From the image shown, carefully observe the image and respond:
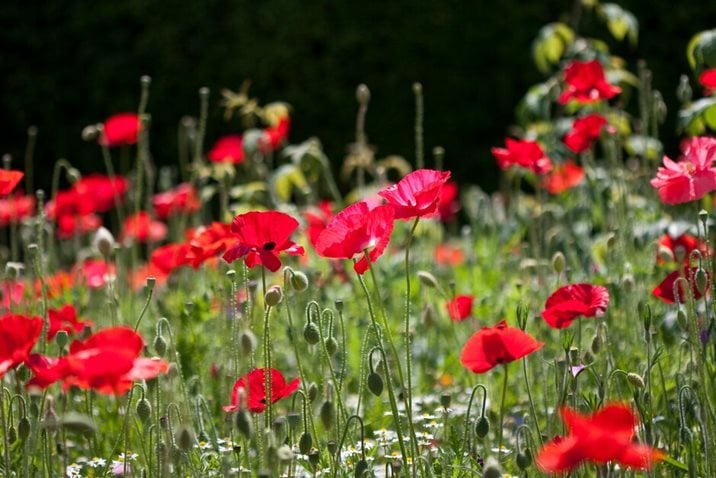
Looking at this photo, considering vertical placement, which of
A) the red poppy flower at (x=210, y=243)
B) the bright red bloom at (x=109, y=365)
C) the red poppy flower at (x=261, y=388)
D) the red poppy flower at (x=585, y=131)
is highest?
the red poppy flower at (x=585, y=131)

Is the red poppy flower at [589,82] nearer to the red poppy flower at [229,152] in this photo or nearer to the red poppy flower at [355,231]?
the red poppy flower at [229,152]

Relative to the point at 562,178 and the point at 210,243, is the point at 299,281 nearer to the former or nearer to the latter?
the point at 210,243

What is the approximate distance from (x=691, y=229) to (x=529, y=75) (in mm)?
4116

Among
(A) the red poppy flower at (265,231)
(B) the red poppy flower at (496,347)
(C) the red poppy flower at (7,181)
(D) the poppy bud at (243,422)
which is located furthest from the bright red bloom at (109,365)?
(C) the red poppy flower at (7,181)

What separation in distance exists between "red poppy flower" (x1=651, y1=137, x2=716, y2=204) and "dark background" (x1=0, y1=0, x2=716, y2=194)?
14.6 ft

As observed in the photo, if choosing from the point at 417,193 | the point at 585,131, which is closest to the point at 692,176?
the point at 417,193

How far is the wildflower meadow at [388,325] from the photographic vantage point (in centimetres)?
198

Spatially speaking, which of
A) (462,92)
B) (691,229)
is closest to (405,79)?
(462,92)

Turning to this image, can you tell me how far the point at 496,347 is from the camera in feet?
6.10

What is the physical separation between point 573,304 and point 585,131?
1.38 meters

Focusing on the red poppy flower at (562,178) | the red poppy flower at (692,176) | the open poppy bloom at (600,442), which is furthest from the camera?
the red poppy flower at (562,178)

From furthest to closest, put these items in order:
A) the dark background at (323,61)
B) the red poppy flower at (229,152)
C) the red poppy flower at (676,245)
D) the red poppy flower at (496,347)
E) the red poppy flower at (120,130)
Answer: the dark background at (323,61) < the red poppy flower at (229,152) < the red poppy flower at (120,130) < the red poppy flower at (676,245) < the red poppy flower at (496,347)

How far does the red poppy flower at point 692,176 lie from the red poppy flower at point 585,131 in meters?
0.93

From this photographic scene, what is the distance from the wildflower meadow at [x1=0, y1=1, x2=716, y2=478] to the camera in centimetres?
198
